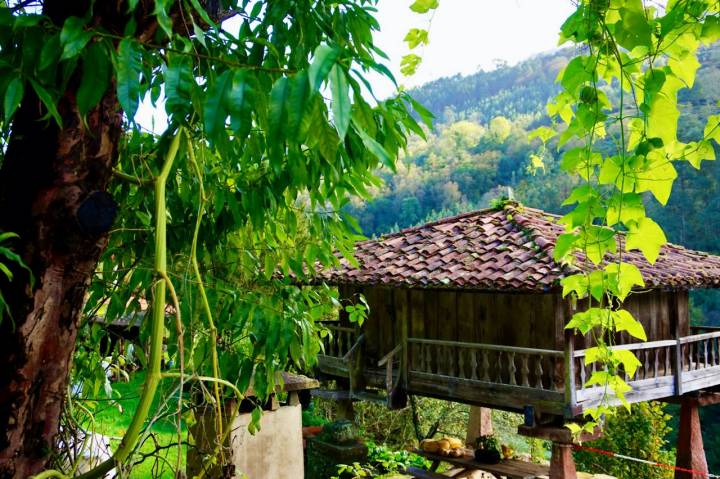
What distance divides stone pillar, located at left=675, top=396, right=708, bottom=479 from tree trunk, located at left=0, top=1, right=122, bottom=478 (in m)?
10.5

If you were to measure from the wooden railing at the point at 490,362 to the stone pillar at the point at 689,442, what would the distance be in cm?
343

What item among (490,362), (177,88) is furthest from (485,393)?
(177,88)

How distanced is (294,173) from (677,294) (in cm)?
950

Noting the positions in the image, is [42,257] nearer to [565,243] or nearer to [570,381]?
[565,243]

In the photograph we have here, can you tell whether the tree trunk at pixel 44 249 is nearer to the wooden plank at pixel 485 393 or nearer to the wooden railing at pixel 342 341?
the wooden plank at pixel 485 393

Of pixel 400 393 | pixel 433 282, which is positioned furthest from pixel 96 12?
pixel 400 393

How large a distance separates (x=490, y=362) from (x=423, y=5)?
7.66 m

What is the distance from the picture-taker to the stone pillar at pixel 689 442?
9734 mm

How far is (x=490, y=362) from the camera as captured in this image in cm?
859

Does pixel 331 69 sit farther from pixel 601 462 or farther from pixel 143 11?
pixel 601 462

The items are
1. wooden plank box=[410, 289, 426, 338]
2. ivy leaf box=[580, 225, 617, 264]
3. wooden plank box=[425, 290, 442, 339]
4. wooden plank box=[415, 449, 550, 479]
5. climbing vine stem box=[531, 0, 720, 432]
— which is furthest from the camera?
wooden plank box=[410, 289, 426, 338]

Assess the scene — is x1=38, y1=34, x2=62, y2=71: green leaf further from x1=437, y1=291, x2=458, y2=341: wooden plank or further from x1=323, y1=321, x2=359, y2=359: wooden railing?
x1=323, y1=321, x2=359, y2=359: wooden railing

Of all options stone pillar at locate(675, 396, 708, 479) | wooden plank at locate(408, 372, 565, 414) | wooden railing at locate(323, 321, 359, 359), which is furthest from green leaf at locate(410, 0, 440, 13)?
stone pillar at locate(675, 396, 708, 479)

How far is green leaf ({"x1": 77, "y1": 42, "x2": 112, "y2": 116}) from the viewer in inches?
39.0
